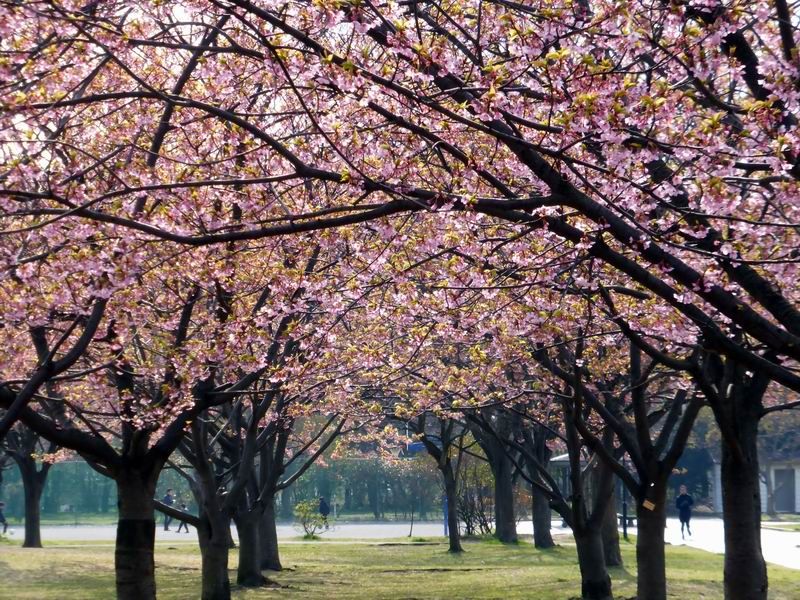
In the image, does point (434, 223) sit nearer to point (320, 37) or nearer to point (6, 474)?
point (320, 37)

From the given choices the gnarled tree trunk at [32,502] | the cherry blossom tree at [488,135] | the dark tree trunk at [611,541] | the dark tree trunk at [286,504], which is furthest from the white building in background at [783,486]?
the cherry blossom tree at [488,135]

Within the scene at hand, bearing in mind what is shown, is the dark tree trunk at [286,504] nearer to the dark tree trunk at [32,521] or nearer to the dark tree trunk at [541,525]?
the dark tree trunk at [32,521]

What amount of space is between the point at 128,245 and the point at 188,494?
188ft

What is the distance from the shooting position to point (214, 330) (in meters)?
11.7

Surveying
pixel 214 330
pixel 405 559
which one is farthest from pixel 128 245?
pixel 405 559

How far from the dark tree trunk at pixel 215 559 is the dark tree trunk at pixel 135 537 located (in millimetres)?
3520

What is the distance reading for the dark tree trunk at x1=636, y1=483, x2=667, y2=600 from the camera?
12977 mm

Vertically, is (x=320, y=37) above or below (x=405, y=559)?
above

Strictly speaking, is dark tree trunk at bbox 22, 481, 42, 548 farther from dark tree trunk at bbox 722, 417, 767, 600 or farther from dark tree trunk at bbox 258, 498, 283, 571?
dark tree trunk at bbox 722, 417, 767, 600

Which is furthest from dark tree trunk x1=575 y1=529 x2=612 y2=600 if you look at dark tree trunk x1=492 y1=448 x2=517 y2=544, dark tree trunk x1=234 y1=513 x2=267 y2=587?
dark tree trunk x1=492 y1=448 x2=517 y2=544

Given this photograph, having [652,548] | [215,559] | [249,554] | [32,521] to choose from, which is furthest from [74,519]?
[652,548]

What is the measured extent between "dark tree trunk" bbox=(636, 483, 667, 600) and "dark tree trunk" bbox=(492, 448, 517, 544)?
1829 cm

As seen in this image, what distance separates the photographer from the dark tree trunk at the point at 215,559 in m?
15.3

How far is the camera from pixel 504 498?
1294 inches
